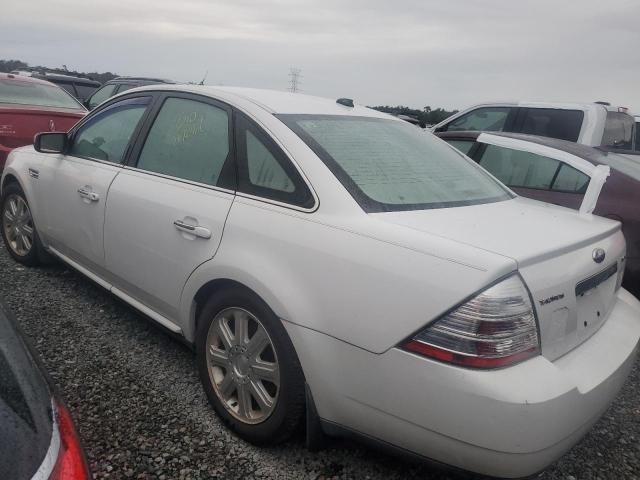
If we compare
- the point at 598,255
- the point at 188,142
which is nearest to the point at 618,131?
the point at 598,255

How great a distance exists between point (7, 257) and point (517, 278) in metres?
4.27

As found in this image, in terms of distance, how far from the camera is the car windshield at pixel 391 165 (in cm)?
220

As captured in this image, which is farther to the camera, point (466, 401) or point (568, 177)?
point (568, 177)

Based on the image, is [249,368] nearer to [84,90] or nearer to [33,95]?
[33,95]

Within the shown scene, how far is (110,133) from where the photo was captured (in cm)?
346

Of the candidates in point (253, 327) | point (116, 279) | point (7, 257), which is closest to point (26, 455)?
point (253, 327)

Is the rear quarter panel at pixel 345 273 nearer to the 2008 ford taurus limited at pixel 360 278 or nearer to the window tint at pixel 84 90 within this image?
the 2008 ford taurus limited at pixel 360 278

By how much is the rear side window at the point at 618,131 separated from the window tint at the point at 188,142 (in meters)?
5.39

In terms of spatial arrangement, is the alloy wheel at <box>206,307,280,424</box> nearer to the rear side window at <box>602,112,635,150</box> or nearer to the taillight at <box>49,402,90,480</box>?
the taillight at <box>49,402,90,480</box>

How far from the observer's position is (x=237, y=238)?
230 centimetres

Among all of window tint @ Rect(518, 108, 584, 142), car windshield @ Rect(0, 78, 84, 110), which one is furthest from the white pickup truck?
car windshield @ Rect(0, 78, 84, 110)

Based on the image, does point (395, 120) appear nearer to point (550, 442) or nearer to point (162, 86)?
point (162, 86)

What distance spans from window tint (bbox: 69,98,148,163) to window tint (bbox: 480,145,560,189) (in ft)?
9.77

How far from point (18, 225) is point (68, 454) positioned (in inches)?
146
